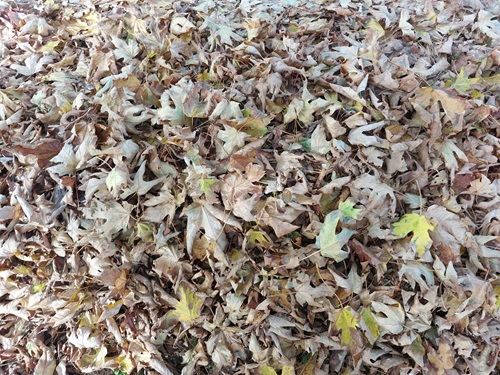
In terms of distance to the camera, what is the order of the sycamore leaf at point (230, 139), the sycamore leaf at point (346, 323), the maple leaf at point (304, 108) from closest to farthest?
the sycamore leaf at point (346, 323) → the sycamore leaf at point (230, 139) → the maple leaf at point (304, 108)

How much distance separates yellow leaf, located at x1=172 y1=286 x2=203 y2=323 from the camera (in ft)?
5.30

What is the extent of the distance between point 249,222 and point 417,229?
1.98ft

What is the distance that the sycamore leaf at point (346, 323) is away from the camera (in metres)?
1.55

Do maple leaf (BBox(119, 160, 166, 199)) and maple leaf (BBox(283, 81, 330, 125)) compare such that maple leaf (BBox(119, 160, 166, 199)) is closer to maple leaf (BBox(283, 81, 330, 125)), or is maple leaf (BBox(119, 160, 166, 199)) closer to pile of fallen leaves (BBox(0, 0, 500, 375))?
pile of fallen leaves (BBox(0, 0, 500, 375))

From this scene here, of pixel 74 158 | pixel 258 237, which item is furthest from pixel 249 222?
pixel 74 158

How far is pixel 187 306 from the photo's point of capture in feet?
5.30

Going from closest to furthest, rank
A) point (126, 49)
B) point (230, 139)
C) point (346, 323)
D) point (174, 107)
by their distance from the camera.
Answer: point (346, 323)
point (230, 139)
point (174, 107)
point (126, 49)

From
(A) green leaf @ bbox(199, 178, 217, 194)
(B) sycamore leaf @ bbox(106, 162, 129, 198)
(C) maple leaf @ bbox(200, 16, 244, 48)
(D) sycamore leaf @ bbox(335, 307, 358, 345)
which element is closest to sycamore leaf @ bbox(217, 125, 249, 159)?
(A) green leaf @ bbox(199, 178, 217, 194)

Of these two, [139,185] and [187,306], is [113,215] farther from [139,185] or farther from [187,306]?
[187,306]

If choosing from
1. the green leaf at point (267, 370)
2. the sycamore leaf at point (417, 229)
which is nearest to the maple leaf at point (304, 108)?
the sycamore leaf at point (417, 229)

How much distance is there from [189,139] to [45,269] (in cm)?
75

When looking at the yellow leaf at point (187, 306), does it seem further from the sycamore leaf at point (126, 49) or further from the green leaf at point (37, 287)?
the sycamore leaf at point (126, 49)

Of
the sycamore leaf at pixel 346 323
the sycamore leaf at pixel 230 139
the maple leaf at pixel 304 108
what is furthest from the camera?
the maple leaf at pixel 304 108

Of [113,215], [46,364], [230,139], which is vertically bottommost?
[46,364]
